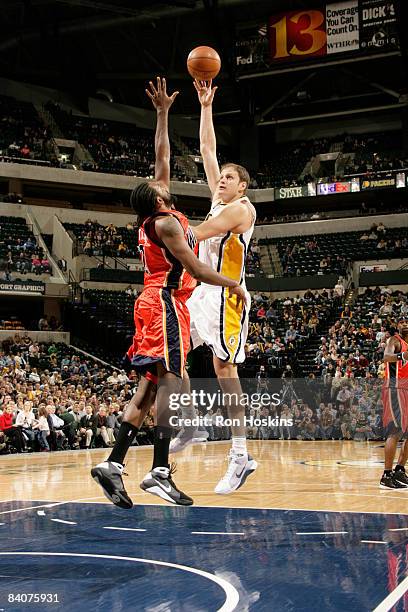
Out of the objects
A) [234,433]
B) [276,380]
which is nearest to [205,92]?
[234,433]

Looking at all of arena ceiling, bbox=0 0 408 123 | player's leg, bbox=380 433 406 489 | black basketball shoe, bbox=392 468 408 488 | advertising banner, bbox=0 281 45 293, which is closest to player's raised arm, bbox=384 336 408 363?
player's leg, bbox=380 433 406 489

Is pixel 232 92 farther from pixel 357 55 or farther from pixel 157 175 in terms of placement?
pixel 157 175

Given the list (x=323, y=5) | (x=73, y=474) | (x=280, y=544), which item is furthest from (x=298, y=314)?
(x=280, y=544)

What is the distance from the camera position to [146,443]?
20062mm

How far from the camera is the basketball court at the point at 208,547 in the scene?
15.4ft

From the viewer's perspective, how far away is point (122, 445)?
531cm

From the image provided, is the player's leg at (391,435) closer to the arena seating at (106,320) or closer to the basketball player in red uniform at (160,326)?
the basketball player in red uniform at (160,326)

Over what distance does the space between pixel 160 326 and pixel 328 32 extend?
1073 inches

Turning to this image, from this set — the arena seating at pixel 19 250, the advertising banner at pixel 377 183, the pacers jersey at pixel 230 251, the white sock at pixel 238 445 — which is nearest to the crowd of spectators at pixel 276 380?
the arena seating at pixel 19 250

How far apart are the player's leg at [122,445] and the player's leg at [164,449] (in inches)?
3.8

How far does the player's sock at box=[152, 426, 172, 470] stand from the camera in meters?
5.36

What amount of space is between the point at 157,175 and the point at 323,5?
87.8 feet

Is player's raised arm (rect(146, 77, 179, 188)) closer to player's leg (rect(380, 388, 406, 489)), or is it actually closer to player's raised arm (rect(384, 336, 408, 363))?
player's raised arm (rect(384, 336, 408, 363))

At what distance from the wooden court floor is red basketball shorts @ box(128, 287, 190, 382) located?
153 inches
